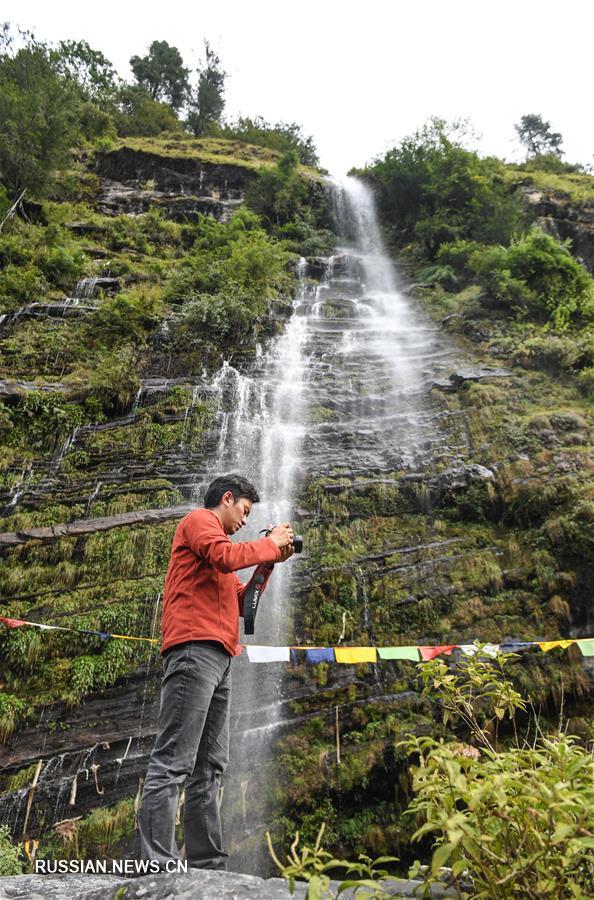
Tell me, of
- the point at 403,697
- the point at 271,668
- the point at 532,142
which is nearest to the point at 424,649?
the point at 403,697

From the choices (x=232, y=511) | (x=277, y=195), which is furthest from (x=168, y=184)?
(x=232, y=511)

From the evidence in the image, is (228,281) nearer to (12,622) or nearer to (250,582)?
(12,622)

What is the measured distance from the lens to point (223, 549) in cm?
269

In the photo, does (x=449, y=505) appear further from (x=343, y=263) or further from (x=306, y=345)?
(x=343, y=263)

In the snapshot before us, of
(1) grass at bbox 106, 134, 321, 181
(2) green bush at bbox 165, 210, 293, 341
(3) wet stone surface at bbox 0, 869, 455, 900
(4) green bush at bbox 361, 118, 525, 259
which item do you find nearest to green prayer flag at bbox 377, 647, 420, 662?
(3) wet stone surface at bbox 0, 869, 455, 900

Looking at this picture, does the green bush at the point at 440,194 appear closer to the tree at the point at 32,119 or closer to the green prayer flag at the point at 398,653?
the tree at the point at 32,119

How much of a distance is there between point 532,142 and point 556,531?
31528 millimetres

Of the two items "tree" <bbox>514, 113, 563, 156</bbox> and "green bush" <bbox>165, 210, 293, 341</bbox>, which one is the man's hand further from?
"tree" <bbox>514, 113, 563, 156</bbox>

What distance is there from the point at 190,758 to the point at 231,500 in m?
1.32

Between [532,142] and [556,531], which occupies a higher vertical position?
[532,142]

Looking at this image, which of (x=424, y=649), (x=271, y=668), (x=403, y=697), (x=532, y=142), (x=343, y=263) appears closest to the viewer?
(x=424, y=649)

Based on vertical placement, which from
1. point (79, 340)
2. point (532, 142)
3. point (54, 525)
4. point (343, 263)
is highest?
point (532, 142)

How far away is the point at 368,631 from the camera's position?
7242 millimetres

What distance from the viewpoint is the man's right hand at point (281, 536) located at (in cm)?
285
